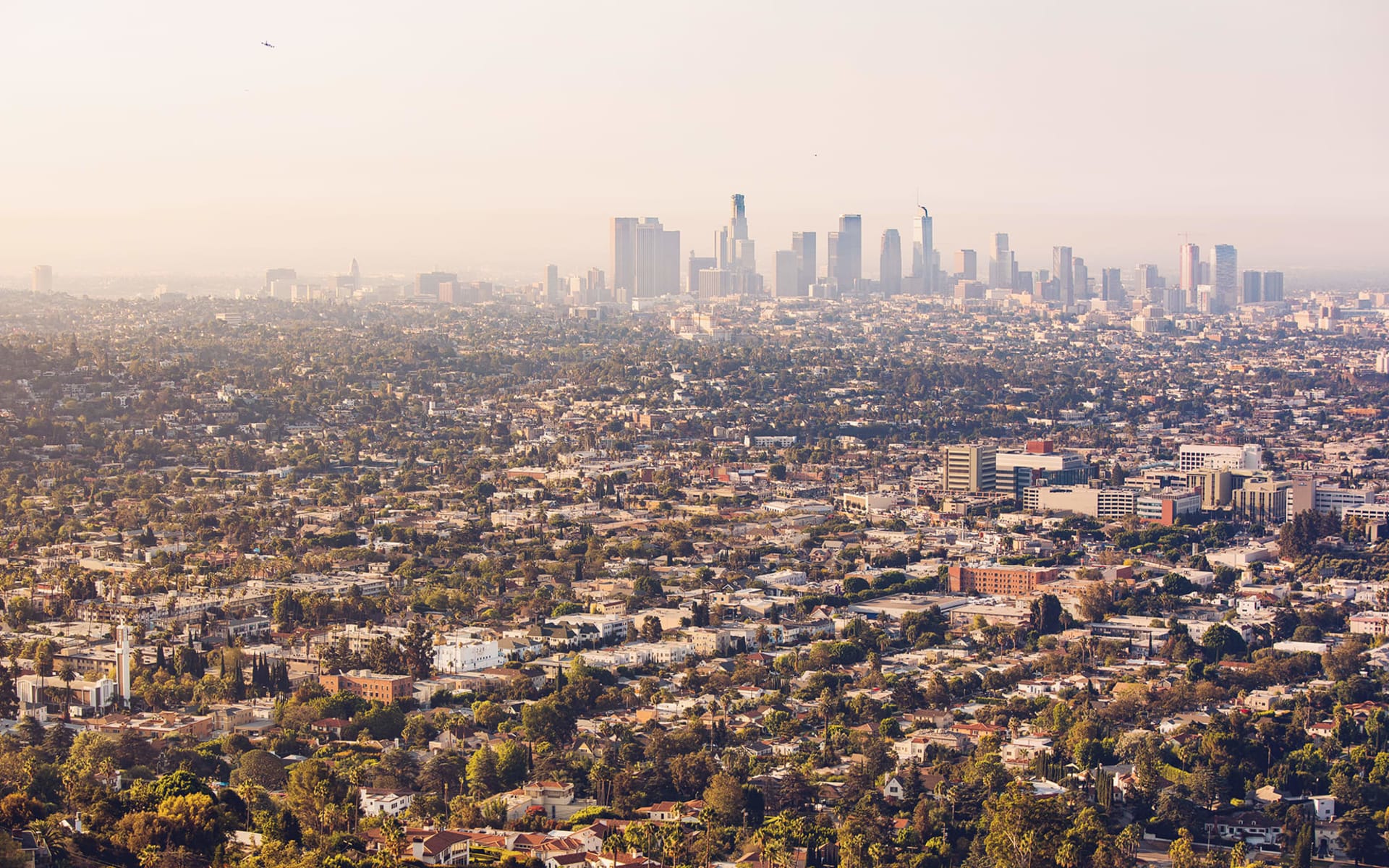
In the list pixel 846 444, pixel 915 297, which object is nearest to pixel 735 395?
pixel 846 444

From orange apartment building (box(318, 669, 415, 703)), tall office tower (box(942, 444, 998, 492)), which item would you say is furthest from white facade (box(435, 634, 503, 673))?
tall office tower (box(942, 444, 998, 492))

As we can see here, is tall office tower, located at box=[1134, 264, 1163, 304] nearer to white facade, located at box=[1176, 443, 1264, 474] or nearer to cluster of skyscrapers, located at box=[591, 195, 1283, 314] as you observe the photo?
cluster of skyscrapers, located at box=[591, 195, 1283, 314]

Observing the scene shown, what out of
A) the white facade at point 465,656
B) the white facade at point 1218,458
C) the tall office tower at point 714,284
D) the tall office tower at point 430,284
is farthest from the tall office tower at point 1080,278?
the white facade at point 465,656

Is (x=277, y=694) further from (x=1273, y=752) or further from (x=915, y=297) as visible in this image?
(x=915, y=297)

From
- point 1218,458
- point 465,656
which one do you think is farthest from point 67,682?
Answer: point 1218,458

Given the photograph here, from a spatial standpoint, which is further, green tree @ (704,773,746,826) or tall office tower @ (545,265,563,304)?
tall office tower @ (545,265,563,304)

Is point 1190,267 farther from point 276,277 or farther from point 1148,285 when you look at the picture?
point 276,277
